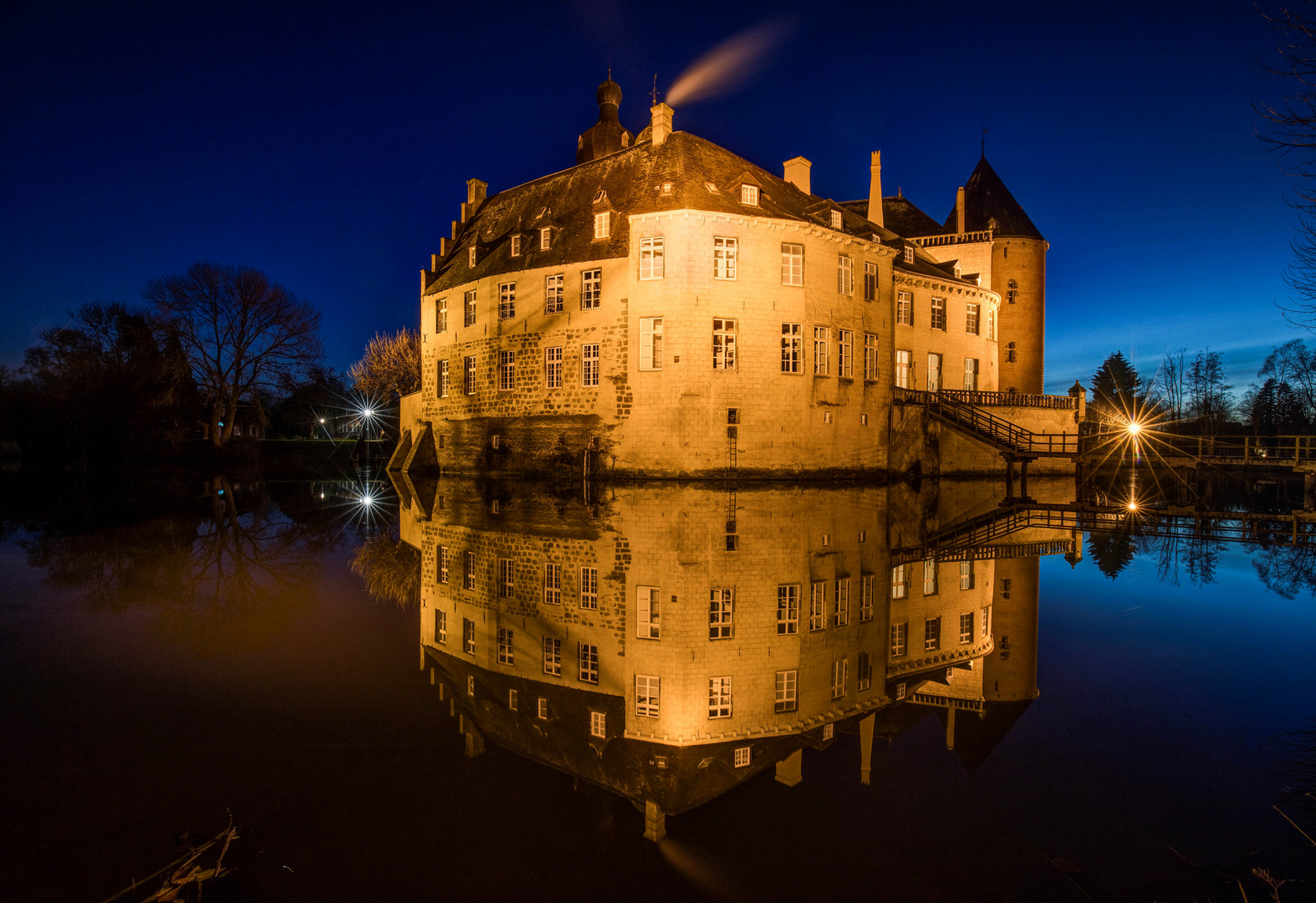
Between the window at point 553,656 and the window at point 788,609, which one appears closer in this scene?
the window at point 553,656

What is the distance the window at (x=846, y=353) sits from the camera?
26.2 m

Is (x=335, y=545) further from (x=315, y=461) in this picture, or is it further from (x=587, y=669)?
(x=315, y=461)

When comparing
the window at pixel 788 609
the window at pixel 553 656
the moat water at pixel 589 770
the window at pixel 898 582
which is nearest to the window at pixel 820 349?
the window at pixel 898 582

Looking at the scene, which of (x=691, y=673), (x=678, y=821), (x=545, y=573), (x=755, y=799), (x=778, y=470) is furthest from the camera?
(x=778, y=470)

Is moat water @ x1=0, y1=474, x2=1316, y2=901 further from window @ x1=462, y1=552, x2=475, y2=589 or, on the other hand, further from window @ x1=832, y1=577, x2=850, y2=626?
window @ x1=462, y1=552, x2=475, y2=589

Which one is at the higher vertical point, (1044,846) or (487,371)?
(487,371)

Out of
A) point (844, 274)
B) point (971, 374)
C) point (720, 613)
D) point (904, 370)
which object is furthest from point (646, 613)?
point (971, 374)

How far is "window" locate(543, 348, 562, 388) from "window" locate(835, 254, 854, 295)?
11129mm

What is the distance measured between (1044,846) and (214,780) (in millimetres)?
4245

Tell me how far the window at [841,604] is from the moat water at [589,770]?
13 cm

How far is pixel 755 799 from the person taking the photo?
3689 millimetres

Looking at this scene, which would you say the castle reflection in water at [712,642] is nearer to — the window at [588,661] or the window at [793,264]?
the window at [588,661]

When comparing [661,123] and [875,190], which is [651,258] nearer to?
[661,123]

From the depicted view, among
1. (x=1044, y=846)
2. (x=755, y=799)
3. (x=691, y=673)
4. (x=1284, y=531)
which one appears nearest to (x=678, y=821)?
(x=755, y=799)
